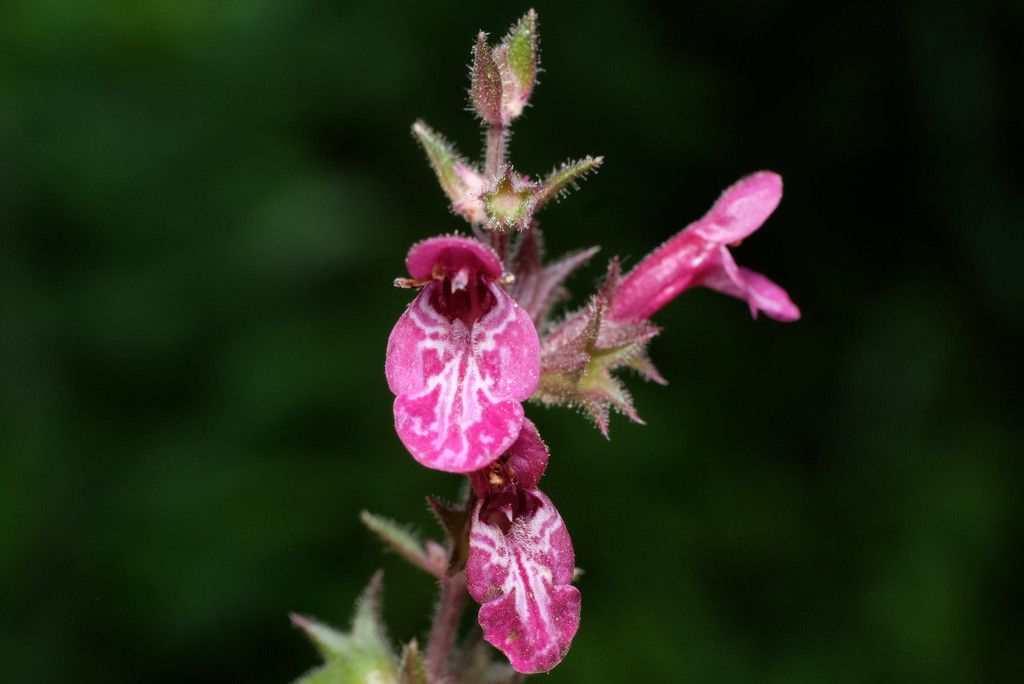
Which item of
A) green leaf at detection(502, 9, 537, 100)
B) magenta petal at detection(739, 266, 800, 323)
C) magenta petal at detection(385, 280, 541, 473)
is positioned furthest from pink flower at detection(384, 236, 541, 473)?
magenta petal at detection(739, 266, 800, 323)

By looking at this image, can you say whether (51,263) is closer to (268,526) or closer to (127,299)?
(127,299)

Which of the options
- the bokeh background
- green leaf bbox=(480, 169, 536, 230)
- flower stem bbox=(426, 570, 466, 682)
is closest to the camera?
green leaf bbox=(480, 169, 536, 230)

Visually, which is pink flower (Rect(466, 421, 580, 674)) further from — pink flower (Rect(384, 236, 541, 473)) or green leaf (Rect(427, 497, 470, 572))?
pink flower (Rect(384, 236, 541, 473))

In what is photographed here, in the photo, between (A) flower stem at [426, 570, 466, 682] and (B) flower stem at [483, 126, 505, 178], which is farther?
(A) flower stem at [426, 570, 466, 682]

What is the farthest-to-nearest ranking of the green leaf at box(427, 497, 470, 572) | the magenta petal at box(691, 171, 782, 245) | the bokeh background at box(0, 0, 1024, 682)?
the bokeh background at box(0, 0, 1024, 682) < the magenta petal at box(691, 171, 782, 245) < the green leaf at box(427, 497, 470, 572)

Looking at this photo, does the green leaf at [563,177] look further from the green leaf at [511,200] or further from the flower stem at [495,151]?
the flower stem at [495,151]

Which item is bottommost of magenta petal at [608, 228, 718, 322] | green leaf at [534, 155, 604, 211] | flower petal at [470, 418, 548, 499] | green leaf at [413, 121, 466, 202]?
flower petal at [470, 418, 548, 499]

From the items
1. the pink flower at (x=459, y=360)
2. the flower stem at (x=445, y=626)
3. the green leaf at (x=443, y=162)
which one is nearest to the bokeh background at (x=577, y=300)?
the flower stem at (x=445, y=626)
